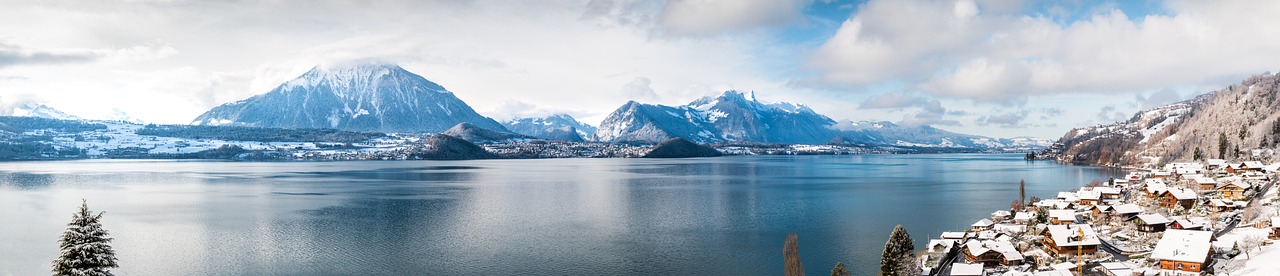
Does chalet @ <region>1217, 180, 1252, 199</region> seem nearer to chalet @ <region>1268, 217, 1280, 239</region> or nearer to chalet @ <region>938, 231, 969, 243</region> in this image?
chalet @ <region>1268, 217, 1280, 239</region>

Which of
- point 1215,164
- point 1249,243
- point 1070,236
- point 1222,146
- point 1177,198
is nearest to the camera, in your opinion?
point 1249,243

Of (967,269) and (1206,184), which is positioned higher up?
(1206,184)

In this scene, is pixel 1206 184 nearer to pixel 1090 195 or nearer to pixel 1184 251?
pixel 1090 195

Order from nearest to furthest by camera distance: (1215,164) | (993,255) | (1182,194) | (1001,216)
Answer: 1. (993,255)
2. (1182,194)
3. (1001,216)
4. (1215,164)

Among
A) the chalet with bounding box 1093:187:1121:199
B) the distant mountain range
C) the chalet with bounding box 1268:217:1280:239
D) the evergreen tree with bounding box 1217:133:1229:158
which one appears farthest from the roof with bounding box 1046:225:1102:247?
the evergreen tree with bounding box 1217:133:1229:158

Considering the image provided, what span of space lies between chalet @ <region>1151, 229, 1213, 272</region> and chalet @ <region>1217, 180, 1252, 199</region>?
3543 cm

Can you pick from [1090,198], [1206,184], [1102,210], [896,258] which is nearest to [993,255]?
[896,258]

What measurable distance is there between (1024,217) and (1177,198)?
13919 millimetres

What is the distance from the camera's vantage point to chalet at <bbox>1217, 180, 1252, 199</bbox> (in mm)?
60938

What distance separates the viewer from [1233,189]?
61656mm

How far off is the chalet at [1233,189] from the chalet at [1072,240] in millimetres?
33099

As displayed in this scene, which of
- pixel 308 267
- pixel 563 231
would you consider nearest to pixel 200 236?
pixel 308 267

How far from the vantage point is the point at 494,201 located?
82375 mm

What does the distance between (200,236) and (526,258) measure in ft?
98.6
